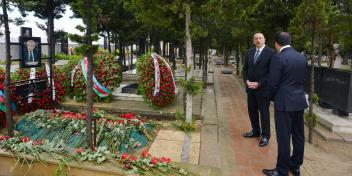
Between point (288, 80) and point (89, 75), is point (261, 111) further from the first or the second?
point (89, 75)

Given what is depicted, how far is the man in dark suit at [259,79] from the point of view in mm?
5980

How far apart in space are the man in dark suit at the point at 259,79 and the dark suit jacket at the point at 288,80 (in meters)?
1.25

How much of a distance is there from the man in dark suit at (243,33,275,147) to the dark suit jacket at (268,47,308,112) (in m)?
1.25

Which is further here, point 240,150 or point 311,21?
point 311,21

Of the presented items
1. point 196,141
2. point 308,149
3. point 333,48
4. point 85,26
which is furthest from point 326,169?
point 333,48

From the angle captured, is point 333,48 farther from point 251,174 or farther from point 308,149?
point 251,174

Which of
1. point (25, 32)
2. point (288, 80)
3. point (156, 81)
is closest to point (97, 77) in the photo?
point (156, 81)

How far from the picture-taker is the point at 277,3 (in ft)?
36.3

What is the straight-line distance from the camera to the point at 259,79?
241 inches

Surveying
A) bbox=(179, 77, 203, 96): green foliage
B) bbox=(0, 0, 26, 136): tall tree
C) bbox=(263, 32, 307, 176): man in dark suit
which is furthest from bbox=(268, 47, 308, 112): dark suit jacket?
bbox=(0, 0, 26, 136): tall tree

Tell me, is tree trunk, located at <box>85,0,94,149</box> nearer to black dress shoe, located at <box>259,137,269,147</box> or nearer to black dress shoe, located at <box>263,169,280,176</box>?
black dress shoe, located at <box>263,169,280,176</box>

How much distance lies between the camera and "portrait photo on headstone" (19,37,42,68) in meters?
7.64

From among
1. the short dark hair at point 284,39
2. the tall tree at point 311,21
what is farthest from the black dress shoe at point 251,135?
the short dark hair at point 284,39

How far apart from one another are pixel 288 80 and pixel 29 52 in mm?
6249
